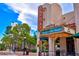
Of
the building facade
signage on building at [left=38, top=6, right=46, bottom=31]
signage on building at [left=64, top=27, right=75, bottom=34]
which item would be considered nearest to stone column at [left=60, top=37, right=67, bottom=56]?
the building facade

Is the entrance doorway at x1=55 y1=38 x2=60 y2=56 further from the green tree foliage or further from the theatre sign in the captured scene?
the green tree foliage

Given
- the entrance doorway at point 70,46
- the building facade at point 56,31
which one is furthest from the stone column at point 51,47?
the entrance doorway at point 70,46

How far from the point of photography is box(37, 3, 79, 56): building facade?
19.9 feet

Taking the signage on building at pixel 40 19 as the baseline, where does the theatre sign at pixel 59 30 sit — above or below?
below

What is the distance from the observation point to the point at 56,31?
6109 mm

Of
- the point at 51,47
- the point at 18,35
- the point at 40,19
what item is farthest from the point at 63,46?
the point at 18,35

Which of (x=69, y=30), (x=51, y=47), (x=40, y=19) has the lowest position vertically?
(x=51, y=47)

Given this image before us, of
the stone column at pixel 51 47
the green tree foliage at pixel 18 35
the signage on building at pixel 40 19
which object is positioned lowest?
the stone column at pixel 51 47

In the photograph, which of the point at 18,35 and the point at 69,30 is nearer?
the point at 69,30

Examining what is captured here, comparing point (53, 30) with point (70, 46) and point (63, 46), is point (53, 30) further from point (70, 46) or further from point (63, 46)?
point (70, 46)

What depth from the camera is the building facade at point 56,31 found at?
19.9 ft

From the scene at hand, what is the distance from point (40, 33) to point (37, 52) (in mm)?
494

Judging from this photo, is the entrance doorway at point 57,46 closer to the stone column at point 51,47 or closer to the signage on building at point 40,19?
the stone column at point 51,47

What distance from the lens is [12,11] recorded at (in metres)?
6.13
